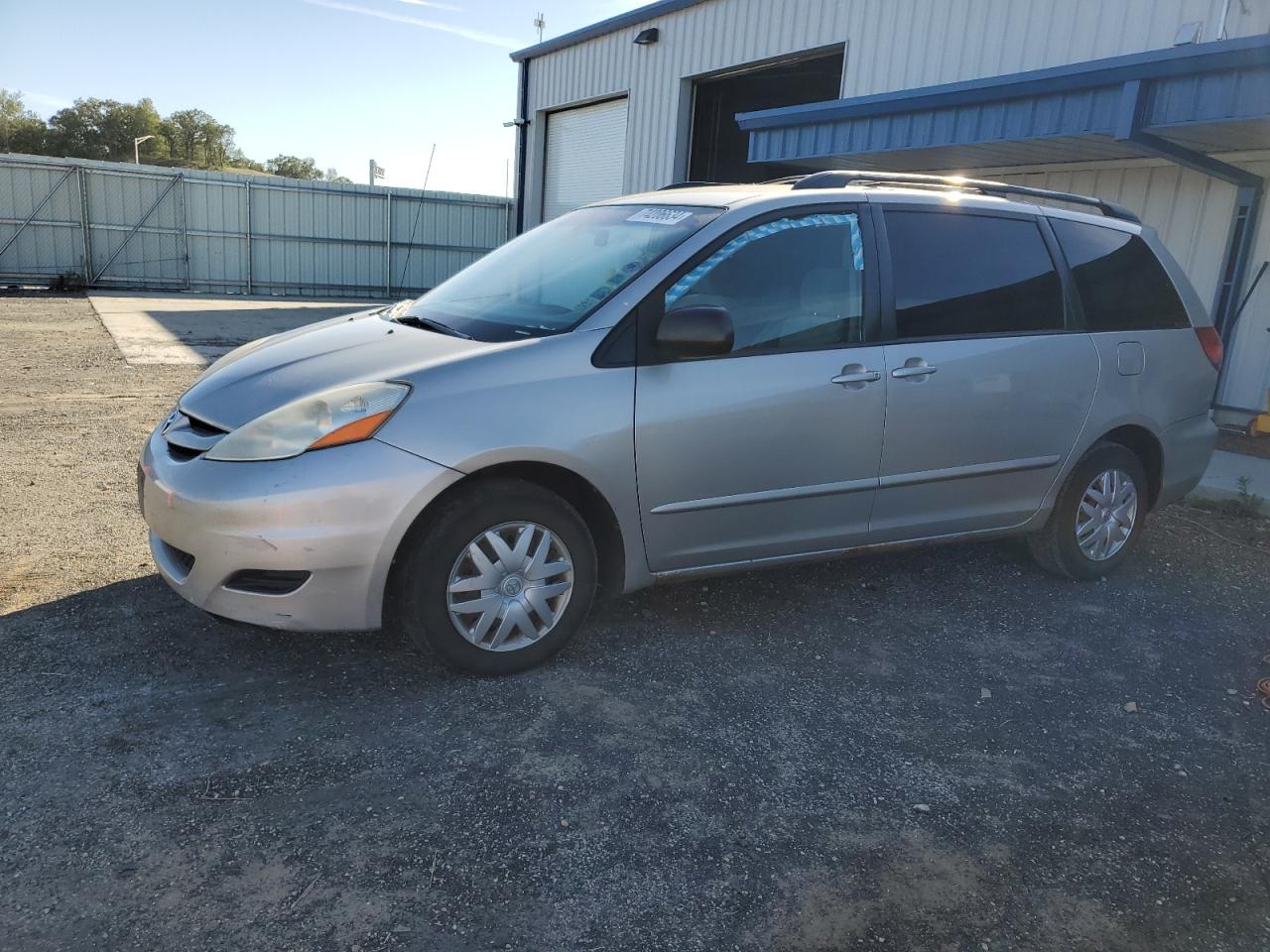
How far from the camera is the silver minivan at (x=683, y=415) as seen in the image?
317 cm

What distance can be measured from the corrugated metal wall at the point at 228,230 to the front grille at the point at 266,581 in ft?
71.1

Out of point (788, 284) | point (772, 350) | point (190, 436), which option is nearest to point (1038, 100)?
point (788, 284)

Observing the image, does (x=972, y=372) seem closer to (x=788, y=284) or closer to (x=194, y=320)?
(x=788, y=284)

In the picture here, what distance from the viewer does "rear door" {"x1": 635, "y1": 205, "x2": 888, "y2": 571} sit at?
11.8 feet

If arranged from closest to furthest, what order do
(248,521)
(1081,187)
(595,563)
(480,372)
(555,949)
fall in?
(555,949), (248,521), (480,372), (595,563), (1081,187)

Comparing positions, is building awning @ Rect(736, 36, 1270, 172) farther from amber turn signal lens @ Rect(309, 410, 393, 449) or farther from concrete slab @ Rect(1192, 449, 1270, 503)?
amber turn signal lens @ Rect(309, 410, 393, 449)

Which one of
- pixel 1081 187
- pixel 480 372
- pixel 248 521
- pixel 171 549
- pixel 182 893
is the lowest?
pixel 182 893

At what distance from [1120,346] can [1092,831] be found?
2706mm

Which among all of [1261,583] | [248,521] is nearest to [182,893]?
[248,521]

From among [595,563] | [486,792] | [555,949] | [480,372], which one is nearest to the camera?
[555,949]

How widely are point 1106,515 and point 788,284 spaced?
2268 mm

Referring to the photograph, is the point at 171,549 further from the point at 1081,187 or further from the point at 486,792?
the point at 1081,187

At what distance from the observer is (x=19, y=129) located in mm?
64562

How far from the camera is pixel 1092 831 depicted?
2842 mm
